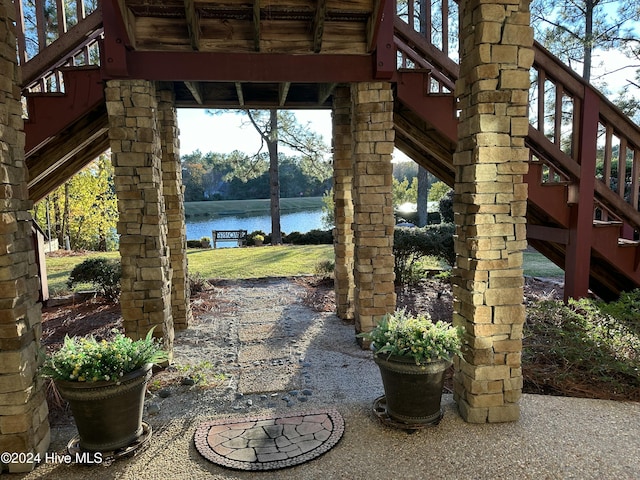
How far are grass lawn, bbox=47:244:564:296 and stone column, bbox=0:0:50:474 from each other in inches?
232

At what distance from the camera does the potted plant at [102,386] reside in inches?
122

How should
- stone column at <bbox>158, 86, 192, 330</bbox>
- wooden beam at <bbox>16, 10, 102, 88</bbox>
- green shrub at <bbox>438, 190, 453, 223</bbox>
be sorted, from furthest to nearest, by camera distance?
green shrub at <bbox>438, 190, 453, 223</bbox>, stone column at <bbox>158, 86, 192, 330</bbox>, wooden beam at <bbox>16, 10, 102, 88</bbox>

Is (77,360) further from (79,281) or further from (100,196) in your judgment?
(100,196)

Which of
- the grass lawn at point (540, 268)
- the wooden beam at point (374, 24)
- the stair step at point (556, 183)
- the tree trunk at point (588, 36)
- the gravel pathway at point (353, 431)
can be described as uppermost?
the tree trunk at point (588, 36)

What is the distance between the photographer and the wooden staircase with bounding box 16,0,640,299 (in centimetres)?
493

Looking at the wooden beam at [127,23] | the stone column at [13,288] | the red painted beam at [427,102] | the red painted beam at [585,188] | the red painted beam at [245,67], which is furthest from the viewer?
the red painted beam at [585,188]

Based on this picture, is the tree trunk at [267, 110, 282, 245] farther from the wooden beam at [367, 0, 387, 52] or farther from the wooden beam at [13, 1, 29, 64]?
the wooden beam at [367, 0, 387, 52]

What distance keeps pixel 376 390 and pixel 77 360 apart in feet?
9.37

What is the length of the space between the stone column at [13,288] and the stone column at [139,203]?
150 cm

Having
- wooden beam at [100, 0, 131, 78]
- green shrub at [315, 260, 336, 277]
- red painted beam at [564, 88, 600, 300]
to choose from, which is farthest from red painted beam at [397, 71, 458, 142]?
green shrub at [315, 260, 336, 277]

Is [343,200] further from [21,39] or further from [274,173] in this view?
[274,173]

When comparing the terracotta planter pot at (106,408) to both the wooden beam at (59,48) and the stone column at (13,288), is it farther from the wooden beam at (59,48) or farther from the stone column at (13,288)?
the wooden beam at (59,48)

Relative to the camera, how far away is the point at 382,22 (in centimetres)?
483

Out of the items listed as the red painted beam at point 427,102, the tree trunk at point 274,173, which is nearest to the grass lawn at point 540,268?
the red painted beam at point 427,102
